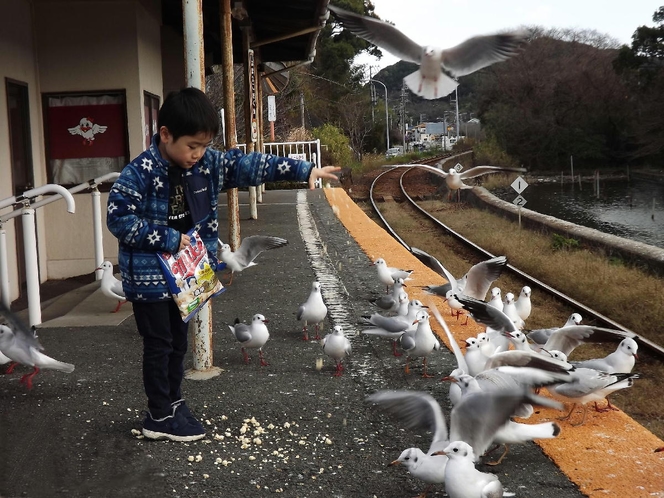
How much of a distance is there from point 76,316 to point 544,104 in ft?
33.4

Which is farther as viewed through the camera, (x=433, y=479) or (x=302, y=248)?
(x=302, y=248)

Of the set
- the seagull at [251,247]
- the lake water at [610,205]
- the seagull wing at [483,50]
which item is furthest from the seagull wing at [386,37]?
the lake water at [610,205]

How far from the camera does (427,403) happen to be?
3.84 m

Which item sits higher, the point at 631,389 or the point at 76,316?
the point at 76,316

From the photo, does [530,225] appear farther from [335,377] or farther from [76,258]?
[335,377]

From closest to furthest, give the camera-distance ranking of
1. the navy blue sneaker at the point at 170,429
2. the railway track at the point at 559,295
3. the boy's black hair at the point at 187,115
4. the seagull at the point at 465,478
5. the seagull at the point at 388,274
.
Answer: the seagull at the point at 465,478 → the boy's black hair at the point at 187,115 → the navy blue sneaker at the point at 170,429 → the seagull at the point at 388,274 → the railway track at the point at 559,295

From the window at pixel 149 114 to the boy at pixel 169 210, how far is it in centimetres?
559

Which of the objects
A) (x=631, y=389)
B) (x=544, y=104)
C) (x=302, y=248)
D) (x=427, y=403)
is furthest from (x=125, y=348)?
(x=544, y=104)

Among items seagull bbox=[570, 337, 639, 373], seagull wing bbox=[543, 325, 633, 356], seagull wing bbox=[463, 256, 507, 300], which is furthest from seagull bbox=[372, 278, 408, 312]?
seagull bbox=[570, 337, 639, 373]

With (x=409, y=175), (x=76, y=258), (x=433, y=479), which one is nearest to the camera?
(x=433, y=479)

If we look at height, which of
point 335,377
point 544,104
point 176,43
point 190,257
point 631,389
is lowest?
point 631,389

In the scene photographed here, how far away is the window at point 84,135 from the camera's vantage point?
918cm

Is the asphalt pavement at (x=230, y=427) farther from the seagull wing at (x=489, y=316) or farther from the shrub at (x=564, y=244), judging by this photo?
the shrub at (x=564, y=244)

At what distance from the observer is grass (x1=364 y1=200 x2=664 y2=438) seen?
7.57 metres
